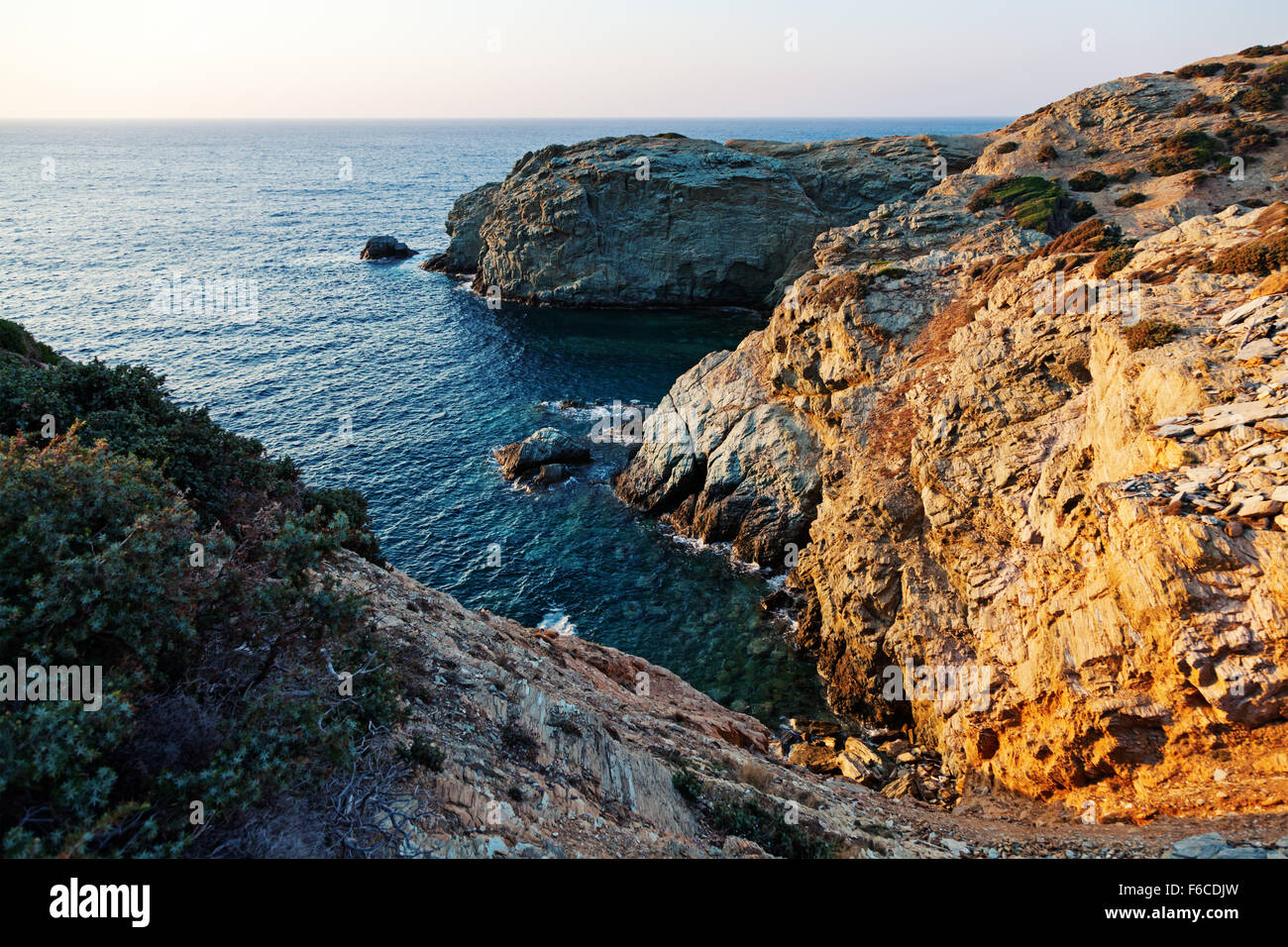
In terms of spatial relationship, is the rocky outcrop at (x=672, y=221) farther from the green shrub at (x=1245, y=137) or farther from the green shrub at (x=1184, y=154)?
the green shrub at (x=1245, y=137)

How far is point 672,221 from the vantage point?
292ft

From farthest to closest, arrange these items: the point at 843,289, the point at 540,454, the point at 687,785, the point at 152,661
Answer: the point at 540,454
the point at 843,289
the point at 687,785
the point at 152,661

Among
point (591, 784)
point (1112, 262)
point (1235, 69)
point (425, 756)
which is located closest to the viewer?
point (425, 756)

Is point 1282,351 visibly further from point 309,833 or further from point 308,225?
point 308,225

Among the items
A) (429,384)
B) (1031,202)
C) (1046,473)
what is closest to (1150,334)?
(1046,473)

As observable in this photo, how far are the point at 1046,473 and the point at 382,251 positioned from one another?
110516mm

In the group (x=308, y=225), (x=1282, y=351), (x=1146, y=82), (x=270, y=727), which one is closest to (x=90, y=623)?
(x=270, y=727)

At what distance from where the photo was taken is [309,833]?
32.7ft

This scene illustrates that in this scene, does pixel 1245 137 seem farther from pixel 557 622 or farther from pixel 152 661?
pixel 152 661

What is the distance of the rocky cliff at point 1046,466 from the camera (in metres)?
17.5

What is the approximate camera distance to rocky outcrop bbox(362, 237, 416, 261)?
11044cm

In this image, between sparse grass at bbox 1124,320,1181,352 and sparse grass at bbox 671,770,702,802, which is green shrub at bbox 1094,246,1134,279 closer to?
sparse grass at bbox 1124,320,1181,352
